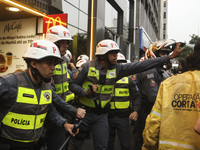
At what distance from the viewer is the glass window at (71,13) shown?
8.89 metres

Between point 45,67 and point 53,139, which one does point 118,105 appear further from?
point 45,67

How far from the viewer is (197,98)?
1.83 metres

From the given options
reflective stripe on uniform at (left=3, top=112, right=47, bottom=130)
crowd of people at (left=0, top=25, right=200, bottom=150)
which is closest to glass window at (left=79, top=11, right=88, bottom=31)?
crowd of people at (left=0, top=25, right=200, bottom=150)

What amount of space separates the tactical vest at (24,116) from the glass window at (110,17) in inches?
465

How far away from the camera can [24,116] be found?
6.75 ft

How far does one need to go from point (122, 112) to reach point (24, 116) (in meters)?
2.61

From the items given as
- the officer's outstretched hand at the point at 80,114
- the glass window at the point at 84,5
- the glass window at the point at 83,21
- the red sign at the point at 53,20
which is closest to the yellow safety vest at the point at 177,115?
the officer's outstretched hand at the point at 80,114

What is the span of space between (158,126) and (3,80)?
1558 millimetres

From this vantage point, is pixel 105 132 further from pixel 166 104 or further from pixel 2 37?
pixel 2 37

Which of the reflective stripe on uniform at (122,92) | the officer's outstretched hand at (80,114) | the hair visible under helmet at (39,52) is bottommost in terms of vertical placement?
the officer's outstretched hand at (80,114)

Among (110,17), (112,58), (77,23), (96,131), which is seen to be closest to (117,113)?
(96,131)

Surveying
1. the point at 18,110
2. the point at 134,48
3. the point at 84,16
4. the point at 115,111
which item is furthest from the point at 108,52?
the point at 134,48

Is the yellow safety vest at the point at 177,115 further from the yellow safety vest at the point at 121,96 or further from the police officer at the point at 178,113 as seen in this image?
the yellow safety vest at the point at 121,96

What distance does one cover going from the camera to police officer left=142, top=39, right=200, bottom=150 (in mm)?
1862
